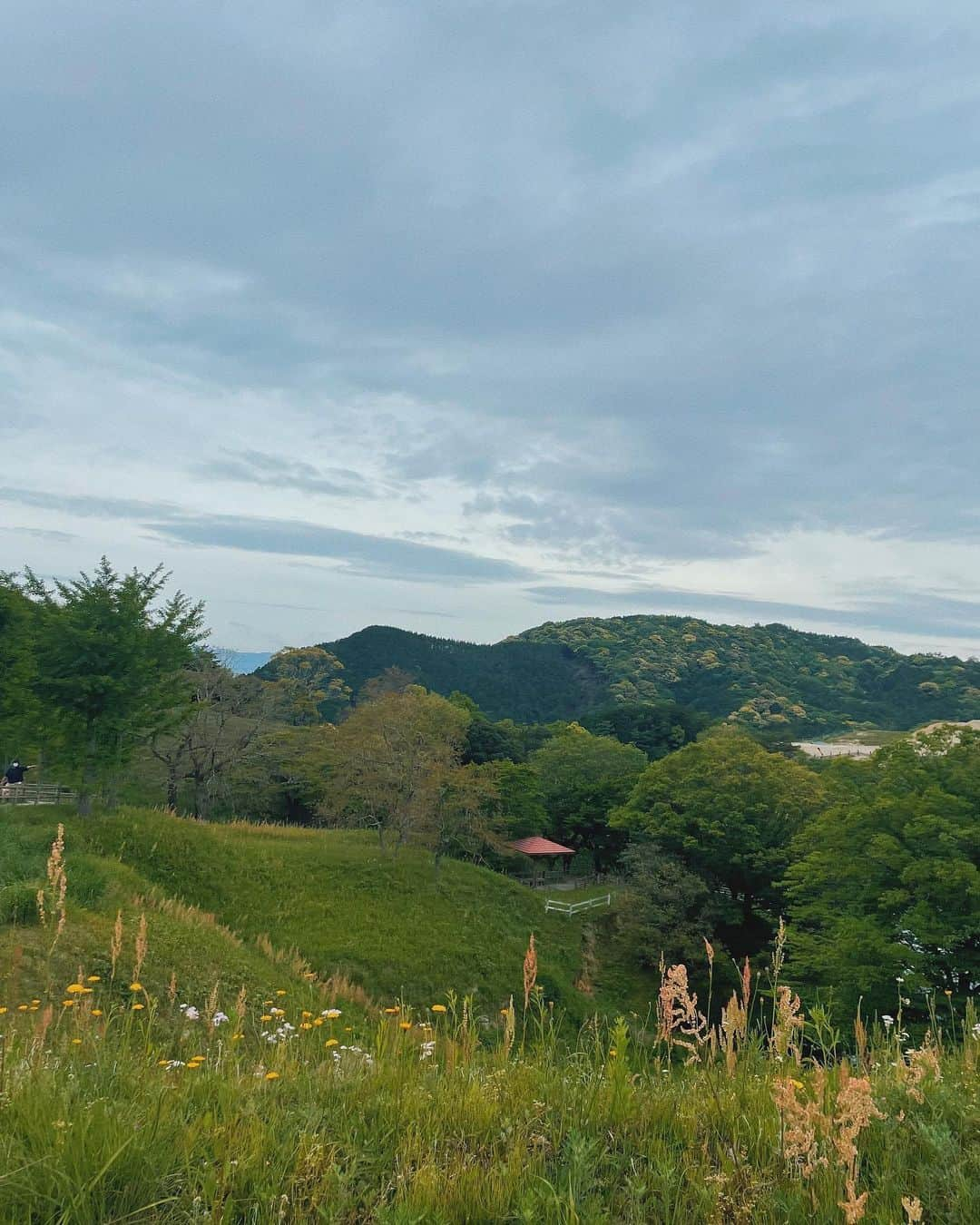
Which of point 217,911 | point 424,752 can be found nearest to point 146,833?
point 217,911

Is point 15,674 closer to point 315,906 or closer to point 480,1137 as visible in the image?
point 315,906

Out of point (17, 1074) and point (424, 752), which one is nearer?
point (17, 1074)

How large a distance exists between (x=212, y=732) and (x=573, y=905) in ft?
69.0

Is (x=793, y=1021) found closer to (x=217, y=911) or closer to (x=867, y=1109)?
(x=867, y=1109)

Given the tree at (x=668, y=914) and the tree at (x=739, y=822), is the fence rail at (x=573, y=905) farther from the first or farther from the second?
the tree at (x=739, y=822)

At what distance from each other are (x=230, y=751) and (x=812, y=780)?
98.3 feet

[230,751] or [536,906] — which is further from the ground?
[230,751]

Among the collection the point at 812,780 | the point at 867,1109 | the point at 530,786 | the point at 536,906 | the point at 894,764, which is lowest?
the point at 536,906

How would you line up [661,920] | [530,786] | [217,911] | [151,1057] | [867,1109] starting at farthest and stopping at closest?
1. [530,786]
2. [661,920]
3. [217,911]
4. [151,1057]
5. [867,1109]

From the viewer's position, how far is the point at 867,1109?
215 centimetres

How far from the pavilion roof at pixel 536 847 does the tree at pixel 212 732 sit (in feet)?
54.6

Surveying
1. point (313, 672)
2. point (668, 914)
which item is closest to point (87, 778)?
point (668, 914)

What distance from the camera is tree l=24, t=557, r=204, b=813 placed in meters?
22.2

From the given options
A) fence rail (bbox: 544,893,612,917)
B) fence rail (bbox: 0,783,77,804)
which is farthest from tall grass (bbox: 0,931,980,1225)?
fence rail (bbox: 544,893,612,917)
